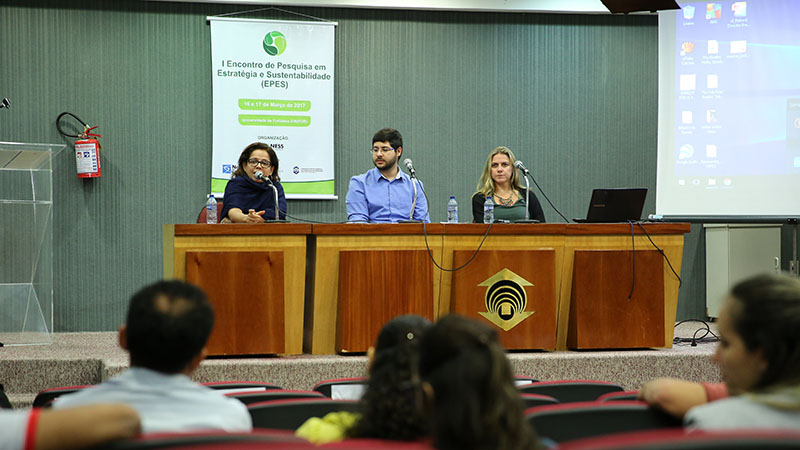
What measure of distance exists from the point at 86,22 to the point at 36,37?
0.41 metres

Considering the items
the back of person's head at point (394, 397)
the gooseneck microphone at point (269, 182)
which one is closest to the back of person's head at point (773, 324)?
the back of person's head at point (394, 397)

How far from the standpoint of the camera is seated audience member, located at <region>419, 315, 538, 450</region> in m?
1.07

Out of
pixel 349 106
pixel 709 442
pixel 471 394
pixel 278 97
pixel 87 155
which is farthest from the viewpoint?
pixel 349 106

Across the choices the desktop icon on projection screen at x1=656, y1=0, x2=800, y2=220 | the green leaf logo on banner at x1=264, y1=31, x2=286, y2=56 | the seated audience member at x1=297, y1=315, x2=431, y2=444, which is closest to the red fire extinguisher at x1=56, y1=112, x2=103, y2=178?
the green leaf logo on banner at x1=264, y1=31, x2=286, y2=56

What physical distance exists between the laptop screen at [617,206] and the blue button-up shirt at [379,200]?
47.6 inches

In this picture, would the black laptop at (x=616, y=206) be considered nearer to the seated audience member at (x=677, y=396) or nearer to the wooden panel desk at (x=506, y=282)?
the wooden panel desk at (x=506, y=282)

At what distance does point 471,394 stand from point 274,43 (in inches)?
229

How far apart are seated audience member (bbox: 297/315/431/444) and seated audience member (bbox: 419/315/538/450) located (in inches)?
7.5

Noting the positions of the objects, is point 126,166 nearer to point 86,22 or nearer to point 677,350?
point 86,22

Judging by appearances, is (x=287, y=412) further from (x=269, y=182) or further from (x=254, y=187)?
(x=254, y=187)

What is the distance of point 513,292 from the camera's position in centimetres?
429

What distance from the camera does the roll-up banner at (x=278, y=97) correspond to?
21.0ft

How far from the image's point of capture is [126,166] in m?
6.36

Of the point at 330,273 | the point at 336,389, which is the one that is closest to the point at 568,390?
the point at 336,389
